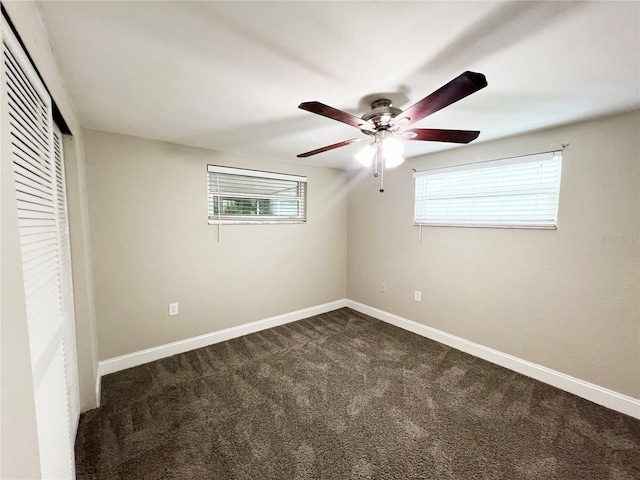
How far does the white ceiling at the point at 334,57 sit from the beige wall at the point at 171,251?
55cm

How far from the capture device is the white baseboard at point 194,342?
2404 mm

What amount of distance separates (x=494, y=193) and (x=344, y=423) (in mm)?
2377

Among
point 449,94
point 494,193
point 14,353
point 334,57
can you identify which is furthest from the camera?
point 494,193

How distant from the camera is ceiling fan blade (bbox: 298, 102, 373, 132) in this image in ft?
4.13

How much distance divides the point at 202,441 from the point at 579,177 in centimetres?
328

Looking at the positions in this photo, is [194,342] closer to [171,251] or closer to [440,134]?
[171,251]

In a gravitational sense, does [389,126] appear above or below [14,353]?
above

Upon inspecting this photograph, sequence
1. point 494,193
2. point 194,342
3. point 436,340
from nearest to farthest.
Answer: point 494,193 → point 194,342 → point 436,340

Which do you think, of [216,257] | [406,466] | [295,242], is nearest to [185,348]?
[216,257]

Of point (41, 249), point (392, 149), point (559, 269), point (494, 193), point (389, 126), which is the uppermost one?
point (389, 126)

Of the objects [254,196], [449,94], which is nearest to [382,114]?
[449,94]

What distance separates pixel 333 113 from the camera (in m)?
1.35

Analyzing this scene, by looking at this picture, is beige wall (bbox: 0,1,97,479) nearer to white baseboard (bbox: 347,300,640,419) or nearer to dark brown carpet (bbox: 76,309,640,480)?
dark brown carpet (bbox: 76,309,640,480)

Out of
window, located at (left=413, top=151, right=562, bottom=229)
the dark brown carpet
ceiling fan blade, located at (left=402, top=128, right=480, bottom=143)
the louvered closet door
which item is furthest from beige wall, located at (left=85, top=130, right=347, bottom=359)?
ceiling fan blade, located at (left=402, top=128, right=480, bottom=143)
